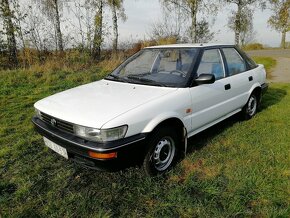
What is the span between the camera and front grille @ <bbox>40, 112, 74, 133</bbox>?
9.31 feet

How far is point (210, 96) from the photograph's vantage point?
147 inches

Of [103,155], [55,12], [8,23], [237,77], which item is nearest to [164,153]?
[103,155]

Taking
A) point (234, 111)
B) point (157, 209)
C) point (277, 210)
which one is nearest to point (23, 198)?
point (157, 209)

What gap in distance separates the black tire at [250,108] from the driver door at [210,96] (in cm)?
74

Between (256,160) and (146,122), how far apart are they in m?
1.71

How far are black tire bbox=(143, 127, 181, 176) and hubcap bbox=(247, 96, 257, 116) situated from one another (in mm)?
2360

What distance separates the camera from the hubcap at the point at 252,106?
5.07m

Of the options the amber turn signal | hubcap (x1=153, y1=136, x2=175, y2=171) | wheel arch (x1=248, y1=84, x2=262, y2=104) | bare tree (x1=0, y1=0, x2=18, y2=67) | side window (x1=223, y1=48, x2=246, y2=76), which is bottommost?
hubcap (x1=153, y1=136, x2=175, y2=171)

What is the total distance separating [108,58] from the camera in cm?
1288

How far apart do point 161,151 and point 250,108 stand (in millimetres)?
2774

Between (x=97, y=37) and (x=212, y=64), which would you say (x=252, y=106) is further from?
(x=97, y=37)

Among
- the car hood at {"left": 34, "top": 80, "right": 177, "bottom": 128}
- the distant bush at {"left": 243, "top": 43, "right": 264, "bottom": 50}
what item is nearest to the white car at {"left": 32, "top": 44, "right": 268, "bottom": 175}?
the car hood at {"left": 34, "top": 80, "right": 177, "bottom": 128}

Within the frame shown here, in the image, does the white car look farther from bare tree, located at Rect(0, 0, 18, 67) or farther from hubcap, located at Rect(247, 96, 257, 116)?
bare tree, located at Rect(0, 0, 18, 67)

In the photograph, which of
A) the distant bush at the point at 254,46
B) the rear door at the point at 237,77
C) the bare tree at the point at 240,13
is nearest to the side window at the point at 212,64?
the rear door at the point at 237,77
